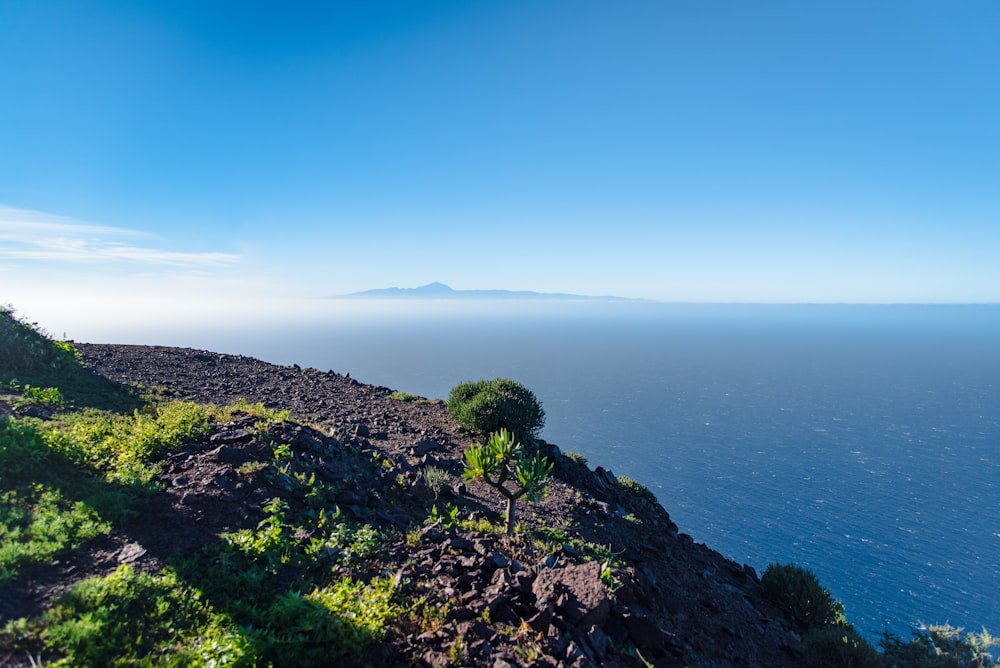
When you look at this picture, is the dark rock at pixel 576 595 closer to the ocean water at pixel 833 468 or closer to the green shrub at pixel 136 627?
the green shrub at pixel 136 627

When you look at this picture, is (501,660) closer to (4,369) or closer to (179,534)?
(179,534)

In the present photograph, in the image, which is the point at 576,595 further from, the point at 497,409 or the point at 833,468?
the point at 833,468

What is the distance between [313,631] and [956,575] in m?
57.7

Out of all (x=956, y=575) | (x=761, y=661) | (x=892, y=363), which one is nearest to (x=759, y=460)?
(x=956, y=575)

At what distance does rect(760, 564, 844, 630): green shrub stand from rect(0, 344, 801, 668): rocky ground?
0.57m

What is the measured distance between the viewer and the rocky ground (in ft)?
20.9

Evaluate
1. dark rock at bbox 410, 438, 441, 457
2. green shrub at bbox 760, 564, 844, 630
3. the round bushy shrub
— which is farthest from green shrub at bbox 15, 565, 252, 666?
green shrub at bbox 760, 564, 844, 630

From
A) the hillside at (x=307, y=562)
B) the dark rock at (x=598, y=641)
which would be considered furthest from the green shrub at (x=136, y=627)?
the dark rock at (x=598, y=641)

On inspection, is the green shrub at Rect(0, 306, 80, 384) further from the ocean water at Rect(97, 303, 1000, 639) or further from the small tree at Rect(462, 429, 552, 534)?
the ocean water at Rect(97, 303, 1000, 639)

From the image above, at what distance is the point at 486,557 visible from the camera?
8266mm

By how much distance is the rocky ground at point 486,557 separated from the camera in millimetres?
6355

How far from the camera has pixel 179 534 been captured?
321 inches

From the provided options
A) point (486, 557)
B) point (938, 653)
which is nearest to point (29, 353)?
point (486, 557)

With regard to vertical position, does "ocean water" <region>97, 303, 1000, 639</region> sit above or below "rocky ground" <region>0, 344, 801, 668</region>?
below
